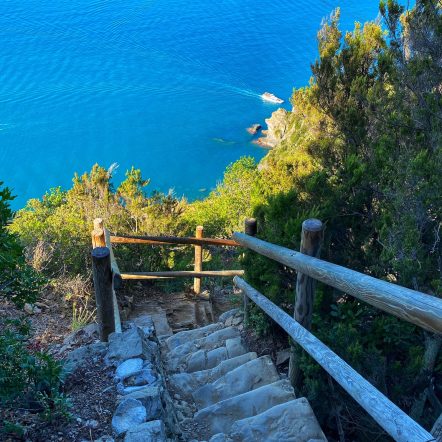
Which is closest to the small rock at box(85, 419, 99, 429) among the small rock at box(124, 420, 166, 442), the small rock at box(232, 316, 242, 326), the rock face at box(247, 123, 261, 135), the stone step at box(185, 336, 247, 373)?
the small rock at box(124, 420, 166, 442)

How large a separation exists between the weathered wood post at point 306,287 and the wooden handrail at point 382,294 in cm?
9

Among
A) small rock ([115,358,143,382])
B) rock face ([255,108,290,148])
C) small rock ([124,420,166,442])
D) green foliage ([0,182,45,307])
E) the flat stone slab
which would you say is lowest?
the flat stone slab

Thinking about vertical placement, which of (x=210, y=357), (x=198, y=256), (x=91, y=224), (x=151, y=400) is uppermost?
(x=91, y=224)

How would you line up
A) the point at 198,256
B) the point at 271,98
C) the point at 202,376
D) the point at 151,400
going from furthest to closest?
the point at 271,98 → the point at 198,256 → the point at 202,376 → the point at 151,400

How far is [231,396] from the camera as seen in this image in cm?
329

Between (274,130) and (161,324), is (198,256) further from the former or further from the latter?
(274,130)

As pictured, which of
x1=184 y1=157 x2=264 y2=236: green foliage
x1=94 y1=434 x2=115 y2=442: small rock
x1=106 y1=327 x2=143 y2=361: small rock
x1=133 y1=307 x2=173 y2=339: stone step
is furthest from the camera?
x1=184 y1=157 x2=264 y2=236: green foliage

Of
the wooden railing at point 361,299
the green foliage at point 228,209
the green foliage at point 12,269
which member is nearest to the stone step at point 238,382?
the wooden railing at point 361,299

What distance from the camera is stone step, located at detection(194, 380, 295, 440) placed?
2.96 m

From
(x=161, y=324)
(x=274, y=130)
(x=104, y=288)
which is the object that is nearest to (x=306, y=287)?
(x=104, y=288)

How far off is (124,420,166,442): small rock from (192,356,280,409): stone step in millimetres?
987

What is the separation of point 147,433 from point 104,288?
1131 mm

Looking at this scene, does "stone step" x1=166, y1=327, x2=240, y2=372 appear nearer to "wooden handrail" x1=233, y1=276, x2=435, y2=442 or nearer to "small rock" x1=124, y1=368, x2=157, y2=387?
"small rock" x1=124, y1=368, x2=157, y2=387

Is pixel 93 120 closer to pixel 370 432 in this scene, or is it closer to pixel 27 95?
pixel 27 95
